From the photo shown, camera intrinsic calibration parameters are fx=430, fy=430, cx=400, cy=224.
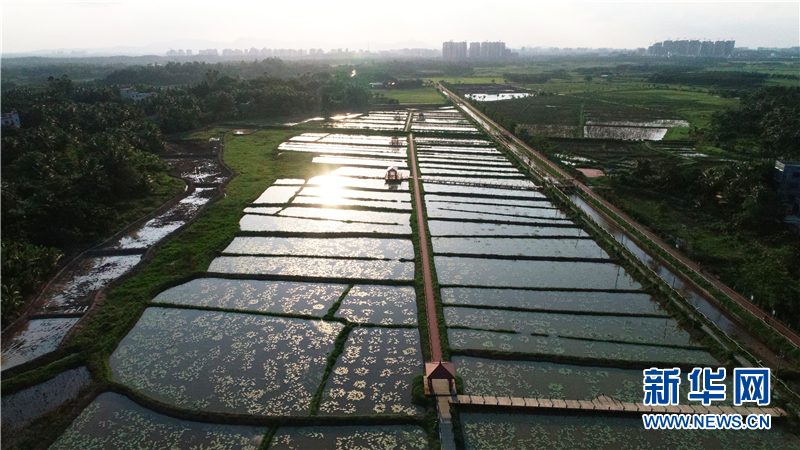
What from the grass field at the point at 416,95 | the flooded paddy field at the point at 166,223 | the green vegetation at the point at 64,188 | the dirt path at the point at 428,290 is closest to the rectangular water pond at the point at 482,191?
the dirt path at the point at 428,290

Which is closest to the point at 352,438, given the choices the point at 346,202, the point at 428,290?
the point at 428,290

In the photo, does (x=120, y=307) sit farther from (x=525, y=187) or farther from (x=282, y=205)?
(x=525, y=187)

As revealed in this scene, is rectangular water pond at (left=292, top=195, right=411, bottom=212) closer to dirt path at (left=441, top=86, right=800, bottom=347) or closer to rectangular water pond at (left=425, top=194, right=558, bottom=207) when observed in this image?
rectangular water pond at (left=425, top=194, right=558, bottom=207)

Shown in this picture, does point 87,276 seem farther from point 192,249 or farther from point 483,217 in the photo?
point 483,217

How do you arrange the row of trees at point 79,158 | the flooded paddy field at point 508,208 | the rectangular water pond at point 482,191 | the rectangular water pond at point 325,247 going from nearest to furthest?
the row of trees at point 79,158 → the rectangular water pond at point 325,247 → the flooded paddy field at point 508,208 → the rectangular water pond at point 482,191

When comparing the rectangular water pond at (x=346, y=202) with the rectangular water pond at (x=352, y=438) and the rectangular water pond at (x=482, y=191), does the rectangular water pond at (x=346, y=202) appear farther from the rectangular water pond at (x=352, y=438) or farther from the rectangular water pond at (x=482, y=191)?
the rectangular water pond at (x=352, y=438)

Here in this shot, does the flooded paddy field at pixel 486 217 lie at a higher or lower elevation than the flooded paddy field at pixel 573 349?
higher

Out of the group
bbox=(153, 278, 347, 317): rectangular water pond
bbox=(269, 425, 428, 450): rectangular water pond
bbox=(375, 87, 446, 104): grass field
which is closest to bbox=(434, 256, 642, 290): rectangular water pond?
bbox=(153, 278, 347, 317): rectangular water pond
